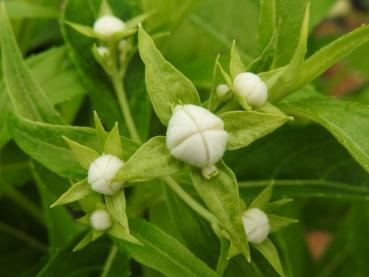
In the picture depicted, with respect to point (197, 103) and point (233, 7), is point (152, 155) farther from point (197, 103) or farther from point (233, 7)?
point (233, 7)

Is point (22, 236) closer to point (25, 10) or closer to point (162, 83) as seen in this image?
point (25, 10)

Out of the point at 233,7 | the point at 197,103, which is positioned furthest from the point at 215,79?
the point at 233,7

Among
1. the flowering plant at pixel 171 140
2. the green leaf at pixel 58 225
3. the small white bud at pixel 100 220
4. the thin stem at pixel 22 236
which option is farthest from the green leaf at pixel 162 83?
the thin stem at pixel 22 236

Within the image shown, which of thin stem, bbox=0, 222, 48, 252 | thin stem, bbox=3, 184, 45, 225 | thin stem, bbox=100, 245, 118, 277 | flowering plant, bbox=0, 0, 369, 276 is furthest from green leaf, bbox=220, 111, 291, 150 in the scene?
thin stem, bbox=0, 222, 48, 252

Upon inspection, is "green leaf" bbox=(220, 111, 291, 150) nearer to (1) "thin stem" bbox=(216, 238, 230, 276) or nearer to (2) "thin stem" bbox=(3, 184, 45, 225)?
(1) "thin stem" bbox=(216, 238, 230, 276)

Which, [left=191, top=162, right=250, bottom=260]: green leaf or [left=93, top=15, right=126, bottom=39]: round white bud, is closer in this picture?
[left=191, top=162, right=250, bottom=260]: green leaf

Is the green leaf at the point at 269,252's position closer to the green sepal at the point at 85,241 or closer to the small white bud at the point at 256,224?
the small white bud at the point at 256,224

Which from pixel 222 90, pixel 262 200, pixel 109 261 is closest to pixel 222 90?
pixel 222 90
